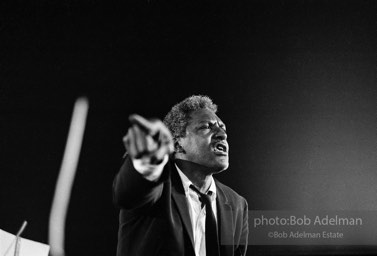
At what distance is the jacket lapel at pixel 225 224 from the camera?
1.15 meters

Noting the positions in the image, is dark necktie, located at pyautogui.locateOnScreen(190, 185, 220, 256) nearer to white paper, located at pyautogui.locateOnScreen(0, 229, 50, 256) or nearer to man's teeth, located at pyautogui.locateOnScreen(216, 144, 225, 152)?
man's teeth, located at pyautogui.locateOnScreen(216, 144, 225, 152)

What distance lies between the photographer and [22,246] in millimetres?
1418

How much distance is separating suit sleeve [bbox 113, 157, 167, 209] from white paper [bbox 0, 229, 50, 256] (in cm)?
67

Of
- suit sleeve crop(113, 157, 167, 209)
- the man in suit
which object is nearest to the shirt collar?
the man in suit

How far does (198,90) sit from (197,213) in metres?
0.57

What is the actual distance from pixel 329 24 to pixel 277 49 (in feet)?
0.68

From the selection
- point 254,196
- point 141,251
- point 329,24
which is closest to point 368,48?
point 329,24

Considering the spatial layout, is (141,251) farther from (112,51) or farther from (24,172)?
(112,51)

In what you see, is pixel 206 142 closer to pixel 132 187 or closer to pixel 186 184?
pixel 186 184

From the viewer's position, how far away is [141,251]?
1.04m

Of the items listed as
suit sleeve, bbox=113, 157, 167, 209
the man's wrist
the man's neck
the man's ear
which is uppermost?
the man's ear

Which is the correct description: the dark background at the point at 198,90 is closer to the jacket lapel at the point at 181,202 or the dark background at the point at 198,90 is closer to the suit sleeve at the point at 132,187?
the jacket lapel at the point at 181,202

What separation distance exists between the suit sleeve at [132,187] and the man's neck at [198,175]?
14.1 inches

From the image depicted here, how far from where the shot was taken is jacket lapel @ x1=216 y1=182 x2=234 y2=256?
3.78ft
